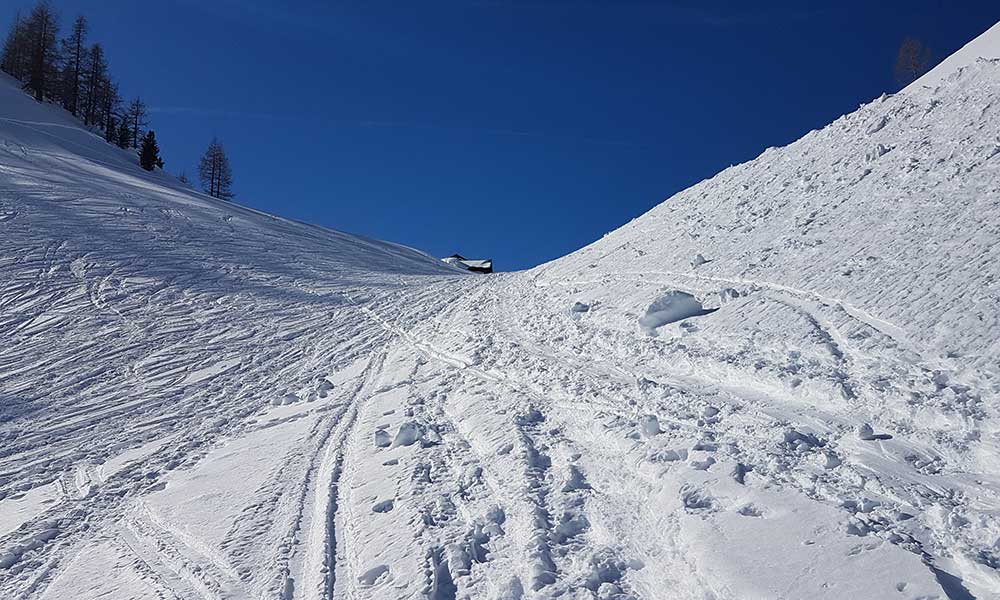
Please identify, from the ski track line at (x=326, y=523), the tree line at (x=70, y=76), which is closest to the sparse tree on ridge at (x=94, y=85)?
the tree line at (x=70, y=76)

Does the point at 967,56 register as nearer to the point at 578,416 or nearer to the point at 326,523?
the point at 578,416

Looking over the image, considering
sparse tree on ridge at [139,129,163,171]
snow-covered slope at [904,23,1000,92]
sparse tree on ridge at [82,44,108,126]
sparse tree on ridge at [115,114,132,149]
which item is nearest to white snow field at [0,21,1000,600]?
snow-covered slope at [904,23,1000,92]

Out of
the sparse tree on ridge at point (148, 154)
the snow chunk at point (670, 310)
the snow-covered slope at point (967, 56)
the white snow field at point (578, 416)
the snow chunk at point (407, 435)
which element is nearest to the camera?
the white snow field at point (578, 416)

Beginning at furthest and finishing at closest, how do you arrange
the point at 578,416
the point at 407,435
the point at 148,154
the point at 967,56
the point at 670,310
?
the point at 148,154 → the point at 967,56 → the point at 670,310 → the point at 578,416 → the point at 407,435

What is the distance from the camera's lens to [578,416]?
288 inches

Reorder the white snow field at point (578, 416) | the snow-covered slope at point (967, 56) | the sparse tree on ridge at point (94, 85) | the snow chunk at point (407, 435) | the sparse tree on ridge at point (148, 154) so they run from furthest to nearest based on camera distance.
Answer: the sparse tree on ridge at point (94, 85), the sparse tree on ridge at point (148, 154), the snow-covered slope at point (967, 56), the snow chunk at point (407, 435), the white snow field at point (578, 416)

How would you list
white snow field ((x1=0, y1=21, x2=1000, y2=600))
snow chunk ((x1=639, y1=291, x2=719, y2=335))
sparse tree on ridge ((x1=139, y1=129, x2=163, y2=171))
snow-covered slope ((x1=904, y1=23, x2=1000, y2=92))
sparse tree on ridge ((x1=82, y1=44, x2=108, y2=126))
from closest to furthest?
white snow field ((x1=0, y1=21, x2=1000, y2=600))
snow chunk ((x1=639, y1=291, x2=719, y2=335))
snow-covered slope ((x1=904, y1=23, x2=1000, y2=92))
sparse tree on ridge ((x1=139, y1=129, x2=163, y2=171))
sparse tree on ridge ((x1=82, y1=44, x2=108, y2=126))

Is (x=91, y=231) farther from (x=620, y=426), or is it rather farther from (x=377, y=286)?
(x=620, y=426)

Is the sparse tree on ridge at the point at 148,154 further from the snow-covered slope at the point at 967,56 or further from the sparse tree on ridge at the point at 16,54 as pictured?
the snow-covered slope at the point at 967,56

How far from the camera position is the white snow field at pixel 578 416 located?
429 centimetres

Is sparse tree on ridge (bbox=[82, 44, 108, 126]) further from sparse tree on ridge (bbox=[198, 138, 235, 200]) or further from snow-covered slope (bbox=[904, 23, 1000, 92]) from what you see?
snow-covered slope (bbox=[904, 23, 1000, 92])

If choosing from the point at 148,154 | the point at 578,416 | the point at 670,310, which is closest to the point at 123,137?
the point at 148,154

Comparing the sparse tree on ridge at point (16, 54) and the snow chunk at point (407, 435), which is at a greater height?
the sparse tree on ridge at point (16, 54)

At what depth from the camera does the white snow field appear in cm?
429
